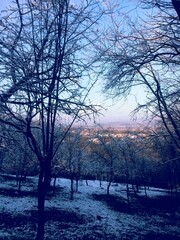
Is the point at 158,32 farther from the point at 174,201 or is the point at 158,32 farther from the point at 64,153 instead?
the point at 174,201

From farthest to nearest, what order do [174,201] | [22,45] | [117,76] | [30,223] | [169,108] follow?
[174,201] < [30,223] < [169,108] < [117,76] < [22,45]

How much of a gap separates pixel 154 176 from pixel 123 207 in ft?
52.7

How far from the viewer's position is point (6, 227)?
10.8 meters

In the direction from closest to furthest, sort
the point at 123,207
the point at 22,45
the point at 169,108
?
the point at 22,45, the point at 169,108, the point at 123,207

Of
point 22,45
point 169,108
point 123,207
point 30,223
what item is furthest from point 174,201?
point 22,45

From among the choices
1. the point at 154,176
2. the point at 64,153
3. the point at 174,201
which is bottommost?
the point at 174,201

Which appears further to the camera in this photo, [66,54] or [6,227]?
[6,227]

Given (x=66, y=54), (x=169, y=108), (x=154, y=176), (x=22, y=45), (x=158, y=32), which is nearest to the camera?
(x=22, y=45)

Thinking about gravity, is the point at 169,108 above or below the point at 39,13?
below

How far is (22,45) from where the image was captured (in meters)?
3.94

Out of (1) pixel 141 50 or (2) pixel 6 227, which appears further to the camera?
(2) pixel 6 227

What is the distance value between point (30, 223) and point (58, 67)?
9547mm

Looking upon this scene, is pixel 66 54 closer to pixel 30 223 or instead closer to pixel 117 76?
pixel 117 76

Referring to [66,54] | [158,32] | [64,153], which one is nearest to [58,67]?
[66,54]
